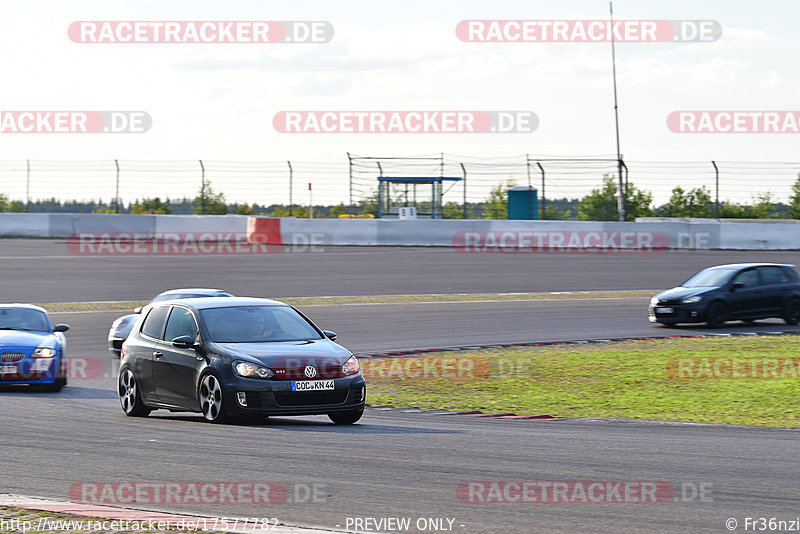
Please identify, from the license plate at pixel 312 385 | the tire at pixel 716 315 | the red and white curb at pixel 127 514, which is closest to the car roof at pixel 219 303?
the license plate at pixel 312 385

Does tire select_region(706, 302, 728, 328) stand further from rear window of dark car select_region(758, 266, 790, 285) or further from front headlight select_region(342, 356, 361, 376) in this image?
front headlight select_region(342, 356, 361, 376)

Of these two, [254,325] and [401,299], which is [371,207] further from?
[254,325]

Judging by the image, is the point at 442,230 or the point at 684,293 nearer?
the point at 684,293

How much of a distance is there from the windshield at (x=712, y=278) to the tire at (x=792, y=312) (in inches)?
53.6

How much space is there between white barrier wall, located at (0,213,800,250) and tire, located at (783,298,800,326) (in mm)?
14652

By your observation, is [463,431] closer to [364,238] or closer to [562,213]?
[364,238]

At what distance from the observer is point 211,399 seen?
423 inches

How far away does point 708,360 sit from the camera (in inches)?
647

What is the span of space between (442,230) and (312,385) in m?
28.7

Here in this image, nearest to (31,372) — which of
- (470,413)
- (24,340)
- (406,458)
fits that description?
(24,340)

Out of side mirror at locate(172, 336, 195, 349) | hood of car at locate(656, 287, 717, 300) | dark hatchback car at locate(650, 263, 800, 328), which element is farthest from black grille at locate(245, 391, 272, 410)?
hood of car at locate(656, 287, 717, 300)

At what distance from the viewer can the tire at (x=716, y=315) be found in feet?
72.3

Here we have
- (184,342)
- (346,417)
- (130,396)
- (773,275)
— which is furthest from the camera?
(773,275)

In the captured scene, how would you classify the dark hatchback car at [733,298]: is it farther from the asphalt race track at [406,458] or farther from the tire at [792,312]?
the asphalt race track at [406,458]
